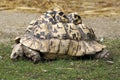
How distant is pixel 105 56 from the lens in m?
8.11

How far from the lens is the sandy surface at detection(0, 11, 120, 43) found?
436 inches

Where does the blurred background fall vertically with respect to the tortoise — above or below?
below

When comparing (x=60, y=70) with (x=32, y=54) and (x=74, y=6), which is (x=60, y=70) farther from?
(x=74, y=6)

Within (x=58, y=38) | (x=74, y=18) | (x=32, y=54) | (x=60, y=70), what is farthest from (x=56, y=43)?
(x=74, y=18)

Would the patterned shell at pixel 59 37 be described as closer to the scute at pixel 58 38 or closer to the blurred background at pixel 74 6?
the scute at pixel 58 38

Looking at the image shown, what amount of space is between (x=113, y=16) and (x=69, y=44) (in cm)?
572

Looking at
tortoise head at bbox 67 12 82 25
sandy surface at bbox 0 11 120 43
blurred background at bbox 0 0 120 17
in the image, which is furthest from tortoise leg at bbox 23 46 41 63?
blurred background at bbox 0 0 120 17

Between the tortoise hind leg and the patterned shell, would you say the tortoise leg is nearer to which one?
the patterned shell

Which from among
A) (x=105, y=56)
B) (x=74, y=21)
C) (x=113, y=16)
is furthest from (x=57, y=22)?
(x=113, y=16)

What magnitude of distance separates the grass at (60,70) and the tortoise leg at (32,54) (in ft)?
0.26

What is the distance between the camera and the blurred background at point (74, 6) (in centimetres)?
1369

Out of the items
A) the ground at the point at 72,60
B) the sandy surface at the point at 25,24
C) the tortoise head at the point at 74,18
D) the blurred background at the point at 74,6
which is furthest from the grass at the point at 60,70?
the blurred background at the point at 74,6

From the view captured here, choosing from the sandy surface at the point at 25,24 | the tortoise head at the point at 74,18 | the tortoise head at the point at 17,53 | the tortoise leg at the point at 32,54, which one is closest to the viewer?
the tortoise leg at the point at 32,54

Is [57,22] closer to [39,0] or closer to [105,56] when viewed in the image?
[105,56]
